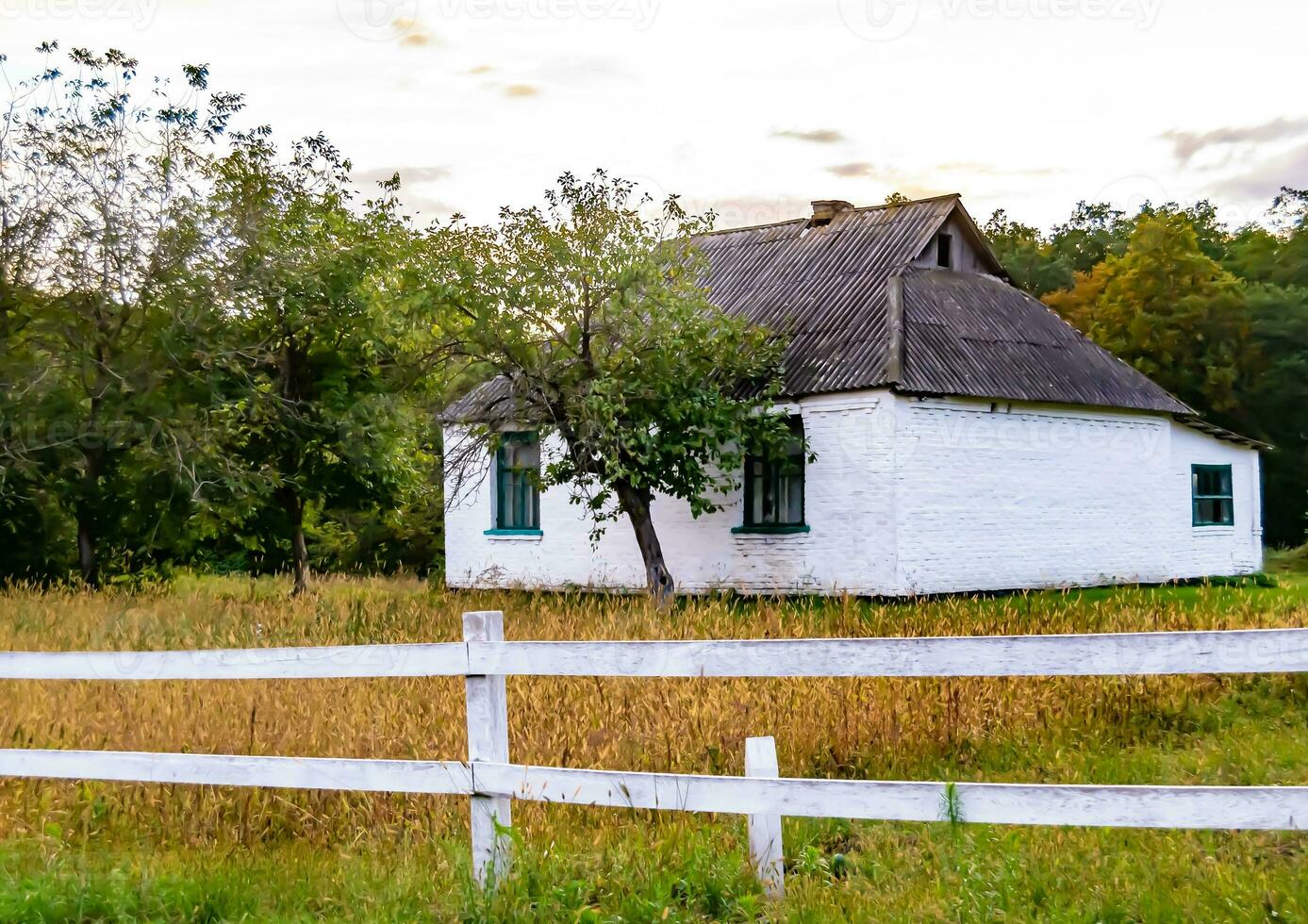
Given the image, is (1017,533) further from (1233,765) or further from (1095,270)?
(1095,270)

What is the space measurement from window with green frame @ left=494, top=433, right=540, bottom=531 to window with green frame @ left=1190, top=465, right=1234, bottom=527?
1251 cm

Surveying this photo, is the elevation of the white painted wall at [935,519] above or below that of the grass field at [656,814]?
above

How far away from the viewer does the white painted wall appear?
63.4ft

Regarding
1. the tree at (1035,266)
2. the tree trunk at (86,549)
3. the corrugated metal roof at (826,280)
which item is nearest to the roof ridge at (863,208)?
the corrugated metal roof at (826,280)

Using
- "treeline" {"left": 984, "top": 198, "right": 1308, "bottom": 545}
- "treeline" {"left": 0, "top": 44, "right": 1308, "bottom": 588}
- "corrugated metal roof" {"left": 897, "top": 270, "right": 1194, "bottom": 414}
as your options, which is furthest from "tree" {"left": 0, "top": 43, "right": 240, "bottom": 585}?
"treeline" {"left": 984, "top": 198, "right": 1308, "bottom": 545}

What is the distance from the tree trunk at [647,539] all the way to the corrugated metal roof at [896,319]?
2.53 m

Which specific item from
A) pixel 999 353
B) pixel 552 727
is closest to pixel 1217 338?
pixel 999 353

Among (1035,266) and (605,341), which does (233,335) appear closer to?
(605,341)

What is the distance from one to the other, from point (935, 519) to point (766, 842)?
15036mm

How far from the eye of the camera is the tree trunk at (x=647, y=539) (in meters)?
19.5

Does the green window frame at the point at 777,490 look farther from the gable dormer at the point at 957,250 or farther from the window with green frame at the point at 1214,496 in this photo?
the window with green frame at the point at 1214,496

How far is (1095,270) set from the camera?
3972cm

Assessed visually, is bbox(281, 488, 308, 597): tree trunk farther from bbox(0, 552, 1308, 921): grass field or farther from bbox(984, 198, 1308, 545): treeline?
bbox(984, 198, 1308, 545): treeline

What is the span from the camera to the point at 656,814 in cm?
665
